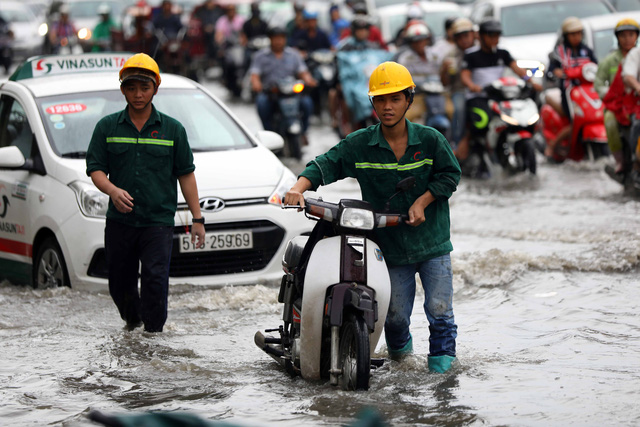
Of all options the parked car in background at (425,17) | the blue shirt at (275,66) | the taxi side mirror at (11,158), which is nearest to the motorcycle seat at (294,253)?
the taxi side mirror at (11,158)

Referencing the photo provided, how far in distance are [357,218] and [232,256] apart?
2.77m

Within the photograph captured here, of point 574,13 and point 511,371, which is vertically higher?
point 574,13

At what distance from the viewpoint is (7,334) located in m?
7.54

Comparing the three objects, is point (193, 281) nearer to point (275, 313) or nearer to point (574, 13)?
point (275, 313)

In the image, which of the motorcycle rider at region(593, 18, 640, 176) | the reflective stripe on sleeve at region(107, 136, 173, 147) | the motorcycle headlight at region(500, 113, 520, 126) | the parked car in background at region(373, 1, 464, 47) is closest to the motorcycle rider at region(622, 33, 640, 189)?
the motorcycle rider at region(593, 18, 640, 176)

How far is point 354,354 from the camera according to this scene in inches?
223

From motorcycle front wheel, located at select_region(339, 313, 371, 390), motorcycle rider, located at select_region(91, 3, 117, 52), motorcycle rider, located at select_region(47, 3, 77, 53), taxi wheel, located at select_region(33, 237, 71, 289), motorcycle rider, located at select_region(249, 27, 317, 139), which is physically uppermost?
motorcycle rider, located at select_region(47, 3, 77, 53)

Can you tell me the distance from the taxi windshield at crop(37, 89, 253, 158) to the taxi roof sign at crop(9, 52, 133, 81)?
746mm

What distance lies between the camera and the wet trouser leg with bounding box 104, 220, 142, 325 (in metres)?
6.96

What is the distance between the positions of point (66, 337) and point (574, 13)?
519 inches

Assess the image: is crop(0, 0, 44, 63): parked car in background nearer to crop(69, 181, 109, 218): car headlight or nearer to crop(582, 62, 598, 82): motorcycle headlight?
crop(582, 62, 598, 82): motorcycle headlight

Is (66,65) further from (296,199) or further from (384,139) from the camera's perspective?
(296,199)

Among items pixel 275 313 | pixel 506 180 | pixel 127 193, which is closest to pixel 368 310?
pixel 127 193

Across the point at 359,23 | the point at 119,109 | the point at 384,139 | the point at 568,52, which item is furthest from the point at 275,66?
the point at 384,139
